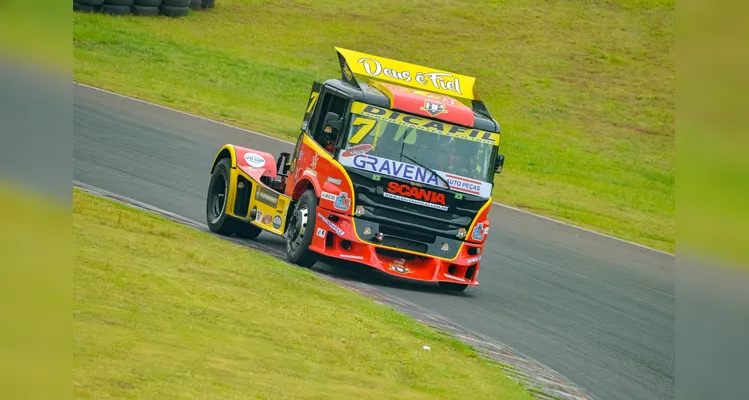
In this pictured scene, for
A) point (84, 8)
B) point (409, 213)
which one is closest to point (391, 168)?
point (409, 213)

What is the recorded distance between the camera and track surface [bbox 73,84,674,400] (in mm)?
11055

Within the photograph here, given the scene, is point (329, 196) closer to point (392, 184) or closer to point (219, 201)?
point (392, 184)

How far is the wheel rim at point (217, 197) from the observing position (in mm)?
14310

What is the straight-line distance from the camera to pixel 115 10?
3378 cm

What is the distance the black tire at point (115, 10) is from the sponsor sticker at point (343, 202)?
76.7 ft

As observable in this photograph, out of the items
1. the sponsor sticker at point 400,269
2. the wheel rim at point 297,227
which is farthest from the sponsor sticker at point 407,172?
the sponsor sticker at point 400,269

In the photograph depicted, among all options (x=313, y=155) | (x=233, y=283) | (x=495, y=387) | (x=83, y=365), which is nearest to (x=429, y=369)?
(x=495, y=387)

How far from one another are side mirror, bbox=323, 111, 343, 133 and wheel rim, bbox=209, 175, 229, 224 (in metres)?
2.30

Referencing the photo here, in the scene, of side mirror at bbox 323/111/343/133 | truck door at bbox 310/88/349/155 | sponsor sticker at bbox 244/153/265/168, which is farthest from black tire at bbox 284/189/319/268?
sponsor sticker at bbox 244/153/265/168

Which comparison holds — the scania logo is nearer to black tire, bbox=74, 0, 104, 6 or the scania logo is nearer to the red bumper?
the red bumper
